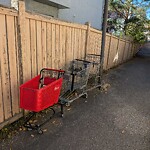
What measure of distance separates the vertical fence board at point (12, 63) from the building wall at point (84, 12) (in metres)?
5.93

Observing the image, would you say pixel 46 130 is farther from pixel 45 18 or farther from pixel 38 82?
pixel 45 18

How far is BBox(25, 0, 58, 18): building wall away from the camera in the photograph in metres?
6.76

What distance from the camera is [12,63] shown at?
11.0 ft

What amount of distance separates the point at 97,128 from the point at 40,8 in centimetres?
563

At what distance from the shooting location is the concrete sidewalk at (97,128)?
311cm

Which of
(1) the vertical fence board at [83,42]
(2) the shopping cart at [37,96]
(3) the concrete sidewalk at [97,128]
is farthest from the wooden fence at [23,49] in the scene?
(1) the vertical fence board at [83,42]

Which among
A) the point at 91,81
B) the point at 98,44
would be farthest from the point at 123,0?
the point at 91,81

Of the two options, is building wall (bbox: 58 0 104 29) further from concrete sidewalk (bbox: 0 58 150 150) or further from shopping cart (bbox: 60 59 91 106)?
concrete sidewalk (bbox: 0 58 150 150)

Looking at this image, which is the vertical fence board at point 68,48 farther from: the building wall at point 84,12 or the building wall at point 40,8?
Answer: the building wall at point 84,12

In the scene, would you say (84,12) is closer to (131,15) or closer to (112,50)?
(112,50)

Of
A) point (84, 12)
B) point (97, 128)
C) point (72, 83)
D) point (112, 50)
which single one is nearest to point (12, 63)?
point (72, 83)

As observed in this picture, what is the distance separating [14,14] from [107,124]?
9.46 feet

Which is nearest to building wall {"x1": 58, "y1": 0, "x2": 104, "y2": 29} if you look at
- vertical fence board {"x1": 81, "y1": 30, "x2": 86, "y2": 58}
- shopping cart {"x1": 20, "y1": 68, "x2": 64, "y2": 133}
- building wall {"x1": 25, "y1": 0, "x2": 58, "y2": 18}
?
building wall {"x1": 25, "y1": 0, "x2": 58, "y2": 18}

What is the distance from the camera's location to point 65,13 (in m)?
9.22
